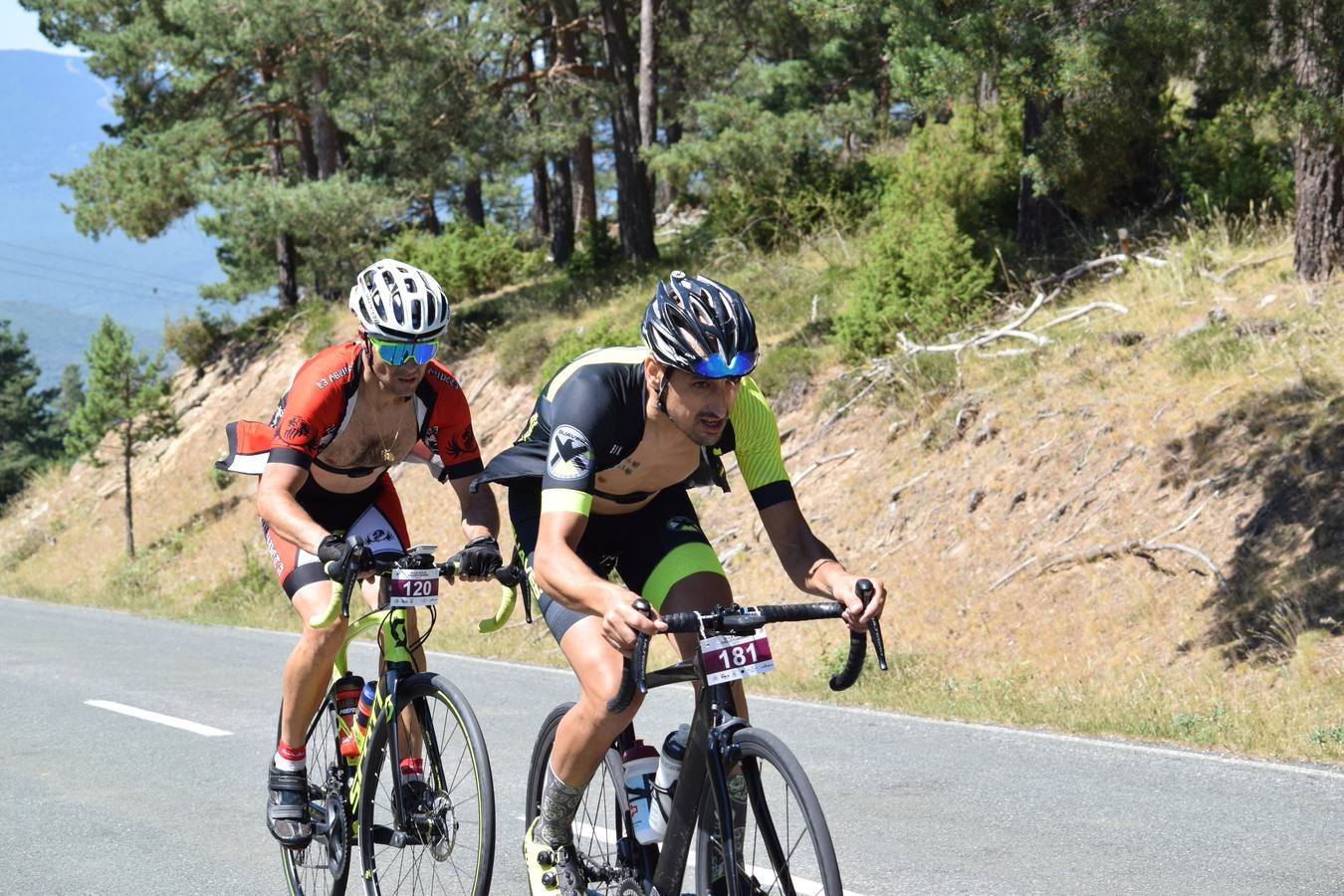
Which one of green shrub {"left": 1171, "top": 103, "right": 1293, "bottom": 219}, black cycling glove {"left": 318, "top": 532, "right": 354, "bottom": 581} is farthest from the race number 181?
green shrub {"left": 1171, "top": 103, "right": 1293, "bottom": 219}

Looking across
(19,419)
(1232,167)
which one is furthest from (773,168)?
(19,419)

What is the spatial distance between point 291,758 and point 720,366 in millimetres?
2598

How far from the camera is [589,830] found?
14.3 feet

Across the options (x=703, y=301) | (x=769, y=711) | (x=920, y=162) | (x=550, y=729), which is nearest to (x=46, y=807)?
(x=550, y=729)

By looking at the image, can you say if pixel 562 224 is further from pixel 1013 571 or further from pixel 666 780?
pixel 666 780

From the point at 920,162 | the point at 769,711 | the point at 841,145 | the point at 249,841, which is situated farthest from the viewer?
the point at 841,145

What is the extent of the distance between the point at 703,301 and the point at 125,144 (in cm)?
3211

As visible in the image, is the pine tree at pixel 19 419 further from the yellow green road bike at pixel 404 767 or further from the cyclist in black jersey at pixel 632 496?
the cyclist in black jersey at pixel 632 496

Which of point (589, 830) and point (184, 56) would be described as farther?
point (184, 56)

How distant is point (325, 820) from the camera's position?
17.1 feet

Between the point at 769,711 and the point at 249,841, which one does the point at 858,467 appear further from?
the point at 249,841

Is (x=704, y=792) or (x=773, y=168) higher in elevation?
(x=773, y=168)

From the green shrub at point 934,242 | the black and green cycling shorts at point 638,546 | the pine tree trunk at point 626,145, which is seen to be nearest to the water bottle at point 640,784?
the black and green cycling shorts at point 638,546

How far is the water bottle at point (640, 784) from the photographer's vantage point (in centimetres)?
411
